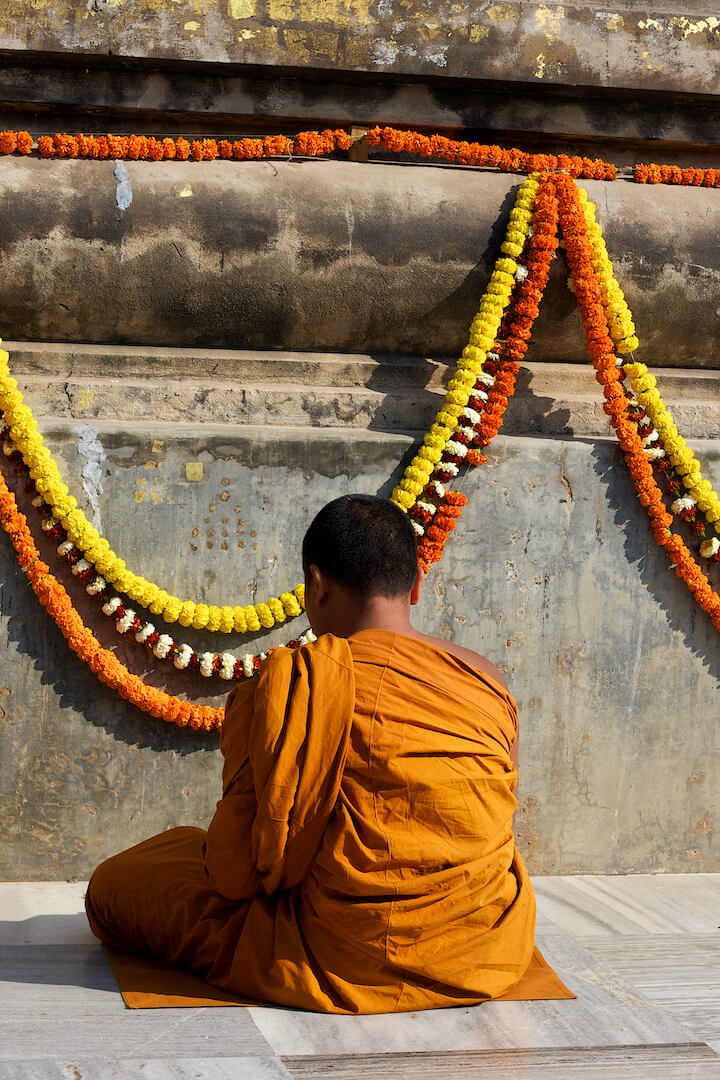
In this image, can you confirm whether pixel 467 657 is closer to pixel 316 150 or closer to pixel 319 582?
pixel 319 582

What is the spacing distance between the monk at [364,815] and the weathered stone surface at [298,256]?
160 cm

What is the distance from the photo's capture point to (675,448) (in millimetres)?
4312

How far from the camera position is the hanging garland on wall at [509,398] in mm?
4098

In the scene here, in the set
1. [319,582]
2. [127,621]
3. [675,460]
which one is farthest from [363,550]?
[675,460]

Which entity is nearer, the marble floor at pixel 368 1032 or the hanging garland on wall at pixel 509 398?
the marble floor at pixel 368 1032

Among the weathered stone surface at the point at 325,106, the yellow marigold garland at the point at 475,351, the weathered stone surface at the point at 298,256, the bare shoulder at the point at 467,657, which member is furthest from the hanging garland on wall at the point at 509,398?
the bare shoulder at the point at 467,657

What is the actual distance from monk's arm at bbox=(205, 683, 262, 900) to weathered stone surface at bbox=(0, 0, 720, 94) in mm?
3214

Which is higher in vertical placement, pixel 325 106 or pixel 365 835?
pixel 325 106

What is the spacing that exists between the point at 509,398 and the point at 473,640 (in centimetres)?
103

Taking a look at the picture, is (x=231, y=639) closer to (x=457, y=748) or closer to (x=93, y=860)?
(x=93, y=860)

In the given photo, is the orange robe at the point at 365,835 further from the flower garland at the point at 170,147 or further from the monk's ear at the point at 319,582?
the flower garland at the point at 170,147

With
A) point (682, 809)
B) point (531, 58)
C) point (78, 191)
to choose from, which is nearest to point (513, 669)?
point (682, 809)

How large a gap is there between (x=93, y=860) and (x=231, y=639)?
3.09 feet

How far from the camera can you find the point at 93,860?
3947 millimetres
